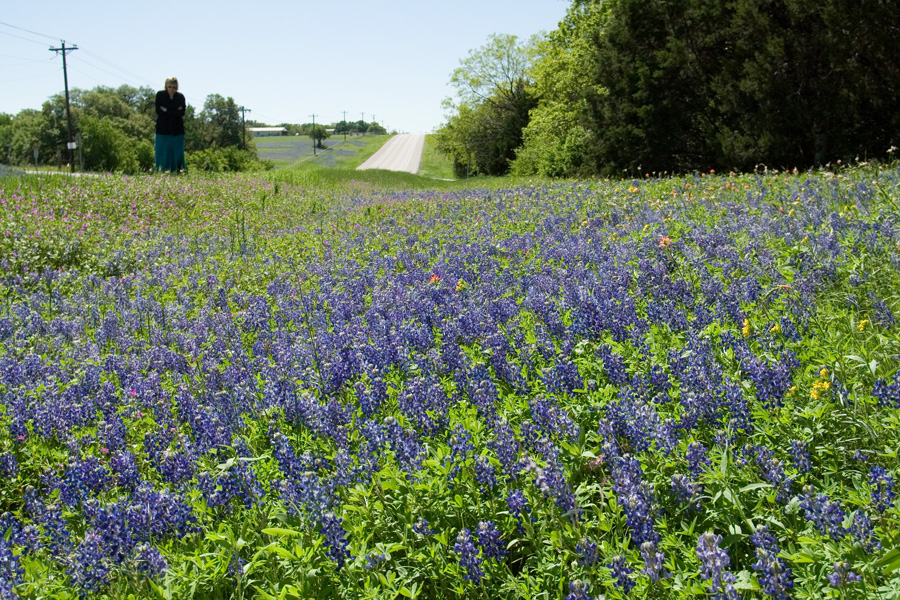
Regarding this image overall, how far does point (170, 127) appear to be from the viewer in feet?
59.9

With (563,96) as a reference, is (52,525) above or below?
below

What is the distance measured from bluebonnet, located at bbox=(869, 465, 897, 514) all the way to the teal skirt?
1952 cm

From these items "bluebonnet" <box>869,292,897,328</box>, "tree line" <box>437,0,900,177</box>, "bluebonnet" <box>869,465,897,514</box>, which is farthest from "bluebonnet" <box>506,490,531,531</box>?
"tree line" <box>437,0,900,177</box>

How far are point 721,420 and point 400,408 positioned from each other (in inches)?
60.6

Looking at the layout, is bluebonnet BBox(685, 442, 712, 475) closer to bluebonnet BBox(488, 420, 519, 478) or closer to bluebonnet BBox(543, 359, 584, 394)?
bluebonnet BBox(488, 420, 519, 478)

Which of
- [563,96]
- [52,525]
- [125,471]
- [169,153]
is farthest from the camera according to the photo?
[563,96]

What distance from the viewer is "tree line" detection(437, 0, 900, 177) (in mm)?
15211

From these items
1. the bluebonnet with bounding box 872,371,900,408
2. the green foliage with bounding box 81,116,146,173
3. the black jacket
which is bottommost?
the bluebonnet with bounding box 872,371,900,408

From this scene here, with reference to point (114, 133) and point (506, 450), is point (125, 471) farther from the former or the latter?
point (114, 133)

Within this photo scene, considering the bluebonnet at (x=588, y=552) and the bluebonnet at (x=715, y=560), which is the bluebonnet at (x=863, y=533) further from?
the bluebonnet at (x=588, y=552)

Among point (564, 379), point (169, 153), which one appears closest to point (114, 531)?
point (564, 379)

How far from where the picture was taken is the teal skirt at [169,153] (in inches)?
741

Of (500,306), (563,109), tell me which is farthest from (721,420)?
(563,109)

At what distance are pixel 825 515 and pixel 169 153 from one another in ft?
67.0
